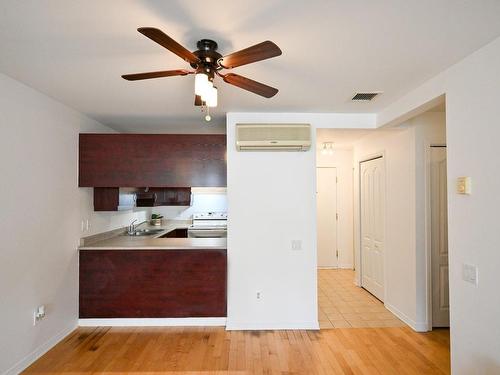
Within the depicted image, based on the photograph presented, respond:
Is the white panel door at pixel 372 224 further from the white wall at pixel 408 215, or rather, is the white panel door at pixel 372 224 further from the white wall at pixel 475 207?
the white wall at pixel 475 207

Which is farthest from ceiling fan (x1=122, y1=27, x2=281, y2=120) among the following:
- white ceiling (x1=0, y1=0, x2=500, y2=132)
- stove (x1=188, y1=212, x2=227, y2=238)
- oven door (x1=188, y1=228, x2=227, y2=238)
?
stove (x1=188, y1=212, x2=227, y2=238)

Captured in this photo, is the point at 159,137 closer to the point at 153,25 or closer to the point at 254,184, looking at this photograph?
the point at 254,184

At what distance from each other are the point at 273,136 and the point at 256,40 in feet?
4.48

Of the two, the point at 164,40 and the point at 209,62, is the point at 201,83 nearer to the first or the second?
the point at 209,62

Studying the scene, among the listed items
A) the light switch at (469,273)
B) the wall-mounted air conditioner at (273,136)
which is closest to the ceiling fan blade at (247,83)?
the wall-mounted air conditioner at (273,136)

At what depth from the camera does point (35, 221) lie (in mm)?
2547

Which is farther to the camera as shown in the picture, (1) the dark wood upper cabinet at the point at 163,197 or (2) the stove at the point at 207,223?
(2) the stove at the point at 207,223

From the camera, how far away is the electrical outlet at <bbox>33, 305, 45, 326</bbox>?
2.53 metres

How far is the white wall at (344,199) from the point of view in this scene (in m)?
5.60

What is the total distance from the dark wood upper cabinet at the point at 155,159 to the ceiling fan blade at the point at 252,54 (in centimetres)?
182

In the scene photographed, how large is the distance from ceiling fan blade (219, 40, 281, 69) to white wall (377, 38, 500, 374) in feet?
4.76

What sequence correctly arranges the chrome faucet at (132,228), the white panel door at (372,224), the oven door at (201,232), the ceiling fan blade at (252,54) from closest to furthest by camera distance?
the ceiling fan blade at (252,54)
the white panel door at (372,224)
the chrome faucet at (132,228)
the oven door at (201,232)

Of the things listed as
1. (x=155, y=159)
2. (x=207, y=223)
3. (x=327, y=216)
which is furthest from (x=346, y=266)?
(x=155, y=159)

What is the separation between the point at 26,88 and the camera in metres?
2.45
